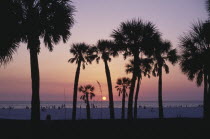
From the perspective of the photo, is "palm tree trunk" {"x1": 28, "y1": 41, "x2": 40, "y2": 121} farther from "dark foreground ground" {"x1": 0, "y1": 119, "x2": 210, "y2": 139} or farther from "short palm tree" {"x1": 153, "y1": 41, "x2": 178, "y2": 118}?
"short palm tree" {"x1": 153, "y1": 41, "x2": 178, "y2": 118}

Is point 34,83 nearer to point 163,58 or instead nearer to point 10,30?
point 10,30

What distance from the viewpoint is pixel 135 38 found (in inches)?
1067

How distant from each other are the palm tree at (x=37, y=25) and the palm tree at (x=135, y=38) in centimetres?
1013

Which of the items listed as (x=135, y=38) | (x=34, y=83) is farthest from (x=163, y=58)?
(x=34, y=83)

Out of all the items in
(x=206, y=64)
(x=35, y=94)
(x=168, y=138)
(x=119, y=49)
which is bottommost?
(x=168, y=138)

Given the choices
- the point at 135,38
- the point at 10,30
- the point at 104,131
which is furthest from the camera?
the point at 135,38

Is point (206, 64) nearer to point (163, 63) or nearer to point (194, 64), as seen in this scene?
point (194, 64)

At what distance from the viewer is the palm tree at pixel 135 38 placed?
2653 centimetres

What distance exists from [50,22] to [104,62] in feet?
67.8

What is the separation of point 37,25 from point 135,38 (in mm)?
12133

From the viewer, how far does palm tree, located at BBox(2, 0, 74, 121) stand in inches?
654

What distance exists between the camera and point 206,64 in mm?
24016

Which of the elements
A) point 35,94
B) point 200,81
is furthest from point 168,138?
point 200,81

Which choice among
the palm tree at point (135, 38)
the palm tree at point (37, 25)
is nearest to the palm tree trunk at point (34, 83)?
the palm tree at point (37, 25)
